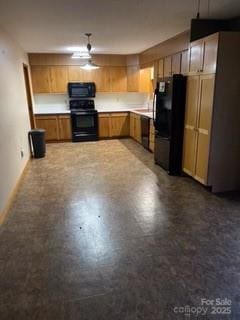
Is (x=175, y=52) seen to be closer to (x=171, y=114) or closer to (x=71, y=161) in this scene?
(x=171, y=114)

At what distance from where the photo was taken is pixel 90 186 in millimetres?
3990

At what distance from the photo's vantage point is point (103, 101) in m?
7.71

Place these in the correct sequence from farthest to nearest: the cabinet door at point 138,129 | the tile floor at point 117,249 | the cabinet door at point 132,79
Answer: the cabinet door at point 132,79 < the cabinet door at point 138,129 < the tile floor at point 117,249

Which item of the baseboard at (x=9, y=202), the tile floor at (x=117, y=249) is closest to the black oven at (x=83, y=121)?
the baseboard at (x=9, y=202)

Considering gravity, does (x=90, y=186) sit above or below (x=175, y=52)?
below

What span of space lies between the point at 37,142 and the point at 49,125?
1.45 meters

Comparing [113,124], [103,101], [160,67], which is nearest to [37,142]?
[113,124]

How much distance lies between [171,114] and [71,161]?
94.8 inches

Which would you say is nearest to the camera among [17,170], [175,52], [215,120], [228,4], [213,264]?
[213,264]

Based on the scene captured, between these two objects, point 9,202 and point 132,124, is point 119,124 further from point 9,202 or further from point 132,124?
point 9,202

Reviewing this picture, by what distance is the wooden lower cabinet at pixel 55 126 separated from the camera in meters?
6.82

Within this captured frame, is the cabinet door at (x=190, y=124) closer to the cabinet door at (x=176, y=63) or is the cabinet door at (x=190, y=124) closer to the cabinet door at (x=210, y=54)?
the cabinet door at (x=210, y=54)

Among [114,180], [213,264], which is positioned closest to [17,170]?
[114,180]

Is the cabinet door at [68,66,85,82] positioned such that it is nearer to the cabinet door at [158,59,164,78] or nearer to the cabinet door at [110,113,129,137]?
the cabinet door at [110,113,129,137]
